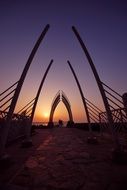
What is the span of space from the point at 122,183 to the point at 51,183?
1.78 meters

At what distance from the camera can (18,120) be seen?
42.1 feet

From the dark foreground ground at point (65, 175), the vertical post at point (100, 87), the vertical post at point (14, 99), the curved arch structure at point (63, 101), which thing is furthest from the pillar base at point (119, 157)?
the curved arch structure at point (63, 101)

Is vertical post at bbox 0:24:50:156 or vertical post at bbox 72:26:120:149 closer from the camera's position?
vertical post at bbox 0:24:50:156

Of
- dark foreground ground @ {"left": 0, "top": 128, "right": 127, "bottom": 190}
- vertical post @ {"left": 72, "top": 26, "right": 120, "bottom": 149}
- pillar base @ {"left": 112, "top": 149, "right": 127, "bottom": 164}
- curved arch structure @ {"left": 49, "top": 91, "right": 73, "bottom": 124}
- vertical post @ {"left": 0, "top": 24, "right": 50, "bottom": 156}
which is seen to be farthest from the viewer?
curved arch structure @ {"left": 49, "top": 91, "right": 73, "bottom": 124}

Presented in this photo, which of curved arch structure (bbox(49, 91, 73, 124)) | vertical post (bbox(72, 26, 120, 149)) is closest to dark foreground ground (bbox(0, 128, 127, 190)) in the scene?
vertical post (bbox(72, 26, 120, 149))

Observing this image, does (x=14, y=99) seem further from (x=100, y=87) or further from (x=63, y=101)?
(x=63, y=101)

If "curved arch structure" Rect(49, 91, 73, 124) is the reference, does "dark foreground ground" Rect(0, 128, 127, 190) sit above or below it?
below

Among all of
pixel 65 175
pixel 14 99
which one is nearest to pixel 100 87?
pixel 14 99

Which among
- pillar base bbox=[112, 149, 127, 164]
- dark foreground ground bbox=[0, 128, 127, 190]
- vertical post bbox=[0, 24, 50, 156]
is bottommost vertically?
dark foreground ground bbox=[0, 128, 127, 190]

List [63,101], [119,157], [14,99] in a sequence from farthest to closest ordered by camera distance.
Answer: [63,101] < [14,99] < [119,157]

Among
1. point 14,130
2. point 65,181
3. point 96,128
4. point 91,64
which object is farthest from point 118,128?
point 96,128

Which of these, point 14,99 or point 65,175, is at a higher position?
point 14,99

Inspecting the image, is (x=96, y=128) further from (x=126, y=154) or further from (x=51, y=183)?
(x=51, y=183)

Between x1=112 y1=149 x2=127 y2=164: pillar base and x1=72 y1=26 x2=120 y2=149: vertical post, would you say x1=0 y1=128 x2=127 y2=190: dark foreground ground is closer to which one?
x1=112 y1=149 x2=127 y2=164: pillar base
